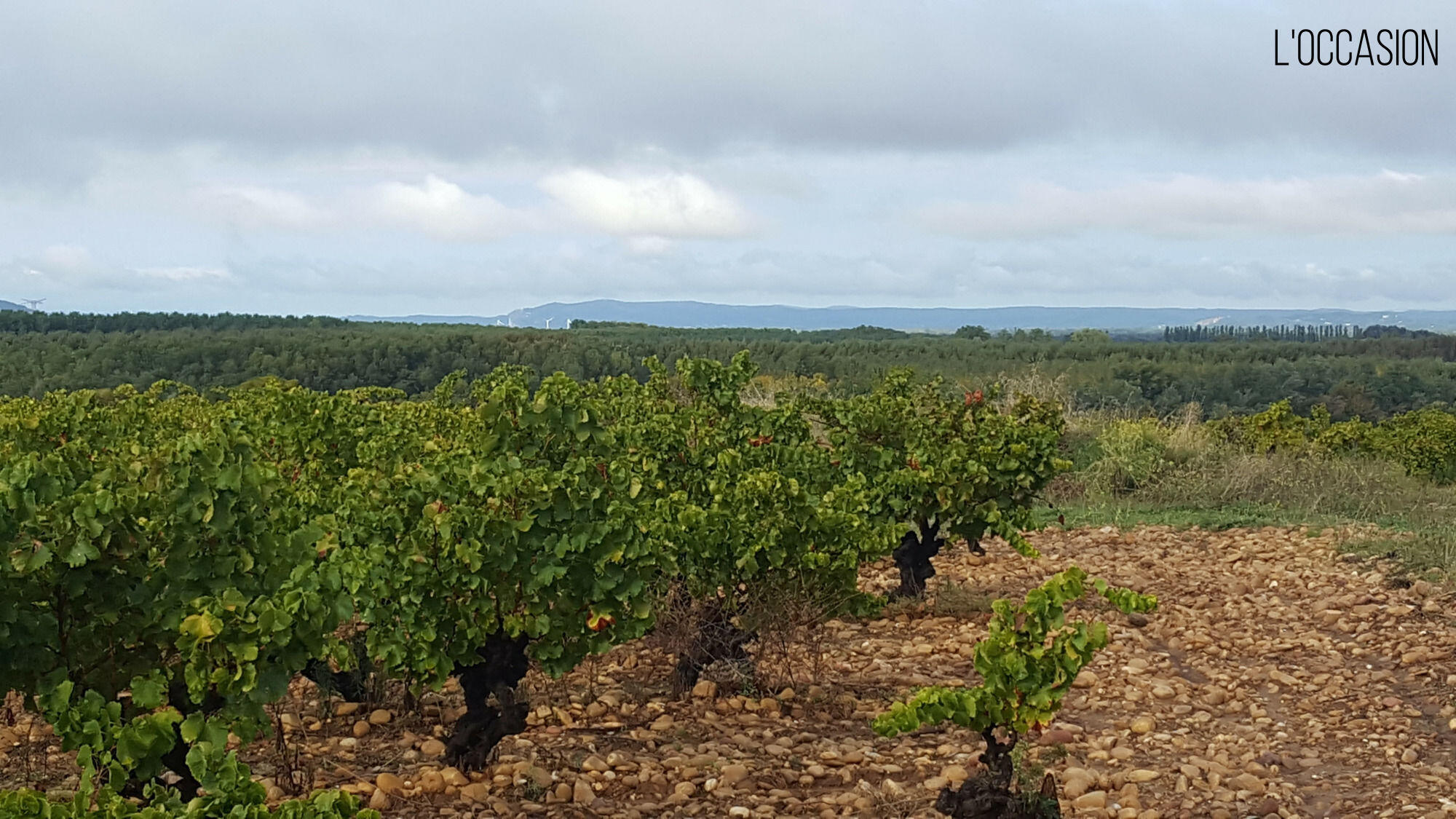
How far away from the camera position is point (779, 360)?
126ft

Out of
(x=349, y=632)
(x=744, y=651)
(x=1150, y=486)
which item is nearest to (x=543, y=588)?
(x=744, y=651)

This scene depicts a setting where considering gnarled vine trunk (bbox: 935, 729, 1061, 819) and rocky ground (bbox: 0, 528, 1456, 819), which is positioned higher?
gnarled vine trunk (bbox: 935, 729, 1061, 819)

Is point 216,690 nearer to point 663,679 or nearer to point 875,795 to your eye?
point 875,795

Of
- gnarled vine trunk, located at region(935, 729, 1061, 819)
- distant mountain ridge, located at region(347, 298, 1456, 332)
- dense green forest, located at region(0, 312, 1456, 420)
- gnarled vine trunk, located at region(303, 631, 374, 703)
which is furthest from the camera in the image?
distant mountain ridge, located at region(347, 298, 1456, 332)

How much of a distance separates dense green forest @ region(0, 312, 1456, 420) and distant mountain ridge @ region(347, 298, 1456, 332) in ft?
116

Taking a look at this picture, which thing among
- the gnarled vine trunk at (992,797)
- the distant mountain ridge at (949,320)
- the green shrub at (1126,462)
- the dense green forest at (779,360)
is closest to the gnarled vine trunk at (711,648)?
the gnarled vine trunk at (992,797)

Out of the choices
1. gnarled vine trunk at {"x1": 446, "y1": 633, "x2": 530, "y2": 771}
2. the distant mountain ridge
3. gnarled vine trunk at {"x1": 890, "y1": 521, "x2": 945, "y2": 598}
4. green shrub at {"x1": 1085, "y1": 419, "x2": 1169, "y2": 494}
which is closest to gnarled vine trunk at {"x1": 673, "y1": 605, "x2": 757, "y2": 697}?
gnarled vine trunk at {"x1": 446, "y1": 633, "x2": 530, "y2": 771}

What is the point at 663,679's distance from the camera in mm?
6500

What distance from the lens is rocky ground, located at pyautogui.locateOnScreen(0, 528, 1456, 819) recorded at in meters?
4.68

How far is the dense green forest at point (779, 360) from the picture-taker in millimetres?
31406

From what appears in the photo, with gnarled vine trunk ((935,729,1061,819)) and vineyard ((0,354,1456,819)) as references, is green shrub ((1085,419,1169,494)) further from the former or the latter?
gnarled vine trunk ((935,729,1061,819))

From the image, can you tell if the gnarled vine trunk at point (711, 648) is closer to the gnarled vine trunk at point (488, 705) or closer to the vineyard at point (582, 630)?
the vineyard at point (582, 630)

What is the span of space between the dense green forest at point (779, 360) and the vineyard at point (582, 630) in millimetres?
15944

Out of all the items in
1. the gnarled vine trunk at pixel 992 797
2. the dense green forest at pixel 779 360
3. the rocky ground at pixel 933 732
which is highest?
the dense green forest at pixel 779 360
